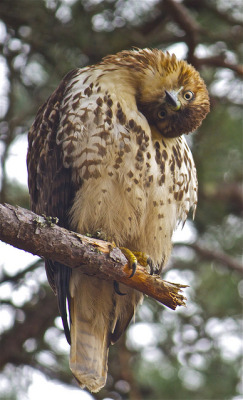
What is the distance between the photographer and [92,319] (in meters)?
4.10

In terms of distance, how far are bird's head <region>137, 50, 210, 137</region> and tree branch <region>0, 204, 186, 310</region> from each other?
3.11 ft

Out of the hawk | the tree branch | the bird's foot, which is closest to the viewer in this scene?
the tree branch

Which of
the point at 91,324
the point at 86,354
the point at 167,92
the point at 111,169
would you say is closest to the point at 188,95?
the point at 167,92


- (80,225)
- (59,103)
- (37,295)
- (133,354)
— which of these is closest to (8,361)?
(37,295)

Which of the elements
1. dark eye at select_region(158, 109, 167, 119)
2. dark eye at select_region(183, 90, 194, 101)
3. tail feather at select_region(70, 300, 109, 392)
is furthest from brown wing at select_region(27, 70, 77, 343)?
dark eye at select_region(183, 90, 194, 101)

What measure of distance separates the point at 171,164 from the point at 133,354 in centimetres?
226

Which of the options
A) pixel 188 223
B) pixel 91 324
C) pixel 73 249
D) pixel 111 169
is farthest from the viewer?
pixel 188 223

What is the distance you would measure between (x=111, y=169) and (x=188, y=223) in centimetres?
222

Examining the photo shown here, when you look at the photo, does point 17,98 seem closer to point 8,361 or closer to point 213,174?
point 213,174

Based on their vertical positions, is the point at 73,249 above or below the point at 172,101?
below

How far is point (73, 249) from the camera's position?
3201 millimetres

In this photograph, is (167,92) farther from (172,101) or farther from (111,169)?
(111,169)

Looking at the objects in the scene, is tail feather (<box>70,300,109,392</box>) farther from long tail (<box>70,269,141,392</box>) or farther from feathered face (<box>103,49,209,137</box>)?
feathered face (<box>103,49,209,137</box>)

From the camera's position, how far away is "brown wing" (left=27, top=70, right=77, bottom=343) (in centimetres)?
386
